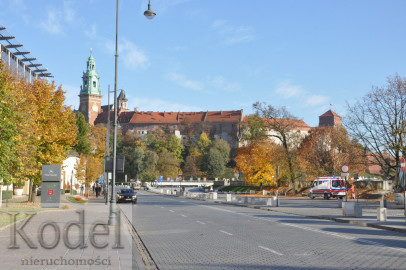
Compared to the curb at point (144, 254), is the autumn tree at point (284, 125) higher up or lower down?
higher up

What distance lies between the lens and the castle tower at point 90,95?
171125mm

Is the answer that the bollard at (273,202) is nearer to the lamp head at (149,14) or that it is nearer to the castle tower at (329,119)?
the lamp head at (149,14)

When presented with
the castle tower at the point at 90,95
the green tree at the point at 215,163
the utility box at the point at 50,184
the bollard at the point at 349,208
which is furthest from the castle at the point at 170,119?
the bollard at the point at 349,208

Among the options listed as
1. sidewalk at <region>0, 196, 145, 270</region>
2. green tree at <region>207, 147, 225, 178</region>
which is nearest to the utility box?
sidewalk at <region>0, 196, 145, 270</region>

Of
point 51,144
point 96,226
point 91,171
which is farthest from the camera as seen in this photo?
point 91,171

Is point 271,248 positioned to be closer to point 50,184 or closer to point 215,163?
point 50,184

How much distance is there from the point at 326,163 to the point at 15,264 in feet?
213

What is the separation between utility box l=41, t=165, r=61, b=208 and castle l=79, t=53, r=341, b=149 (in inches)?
5277

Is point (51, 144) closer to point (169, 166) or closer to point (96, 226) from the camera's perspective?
point (96, 226)

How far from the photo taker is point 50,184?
3156 cm

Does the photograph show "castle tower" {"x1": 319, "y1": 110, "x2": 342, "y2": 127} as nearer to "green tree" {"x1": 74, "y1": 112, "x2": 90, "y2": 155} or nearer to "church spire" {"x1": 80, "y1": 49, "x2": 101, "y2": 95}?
"church spire" {"x1": 80, "y1": 49, "x2": 101, "y2": 95}

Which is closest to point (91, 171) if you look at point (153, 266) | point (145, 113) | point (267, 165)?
point (267, 165)

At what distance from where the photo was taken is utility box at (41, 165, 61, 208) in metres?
31.0

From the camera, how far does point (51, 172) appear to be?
31297 millimetres
